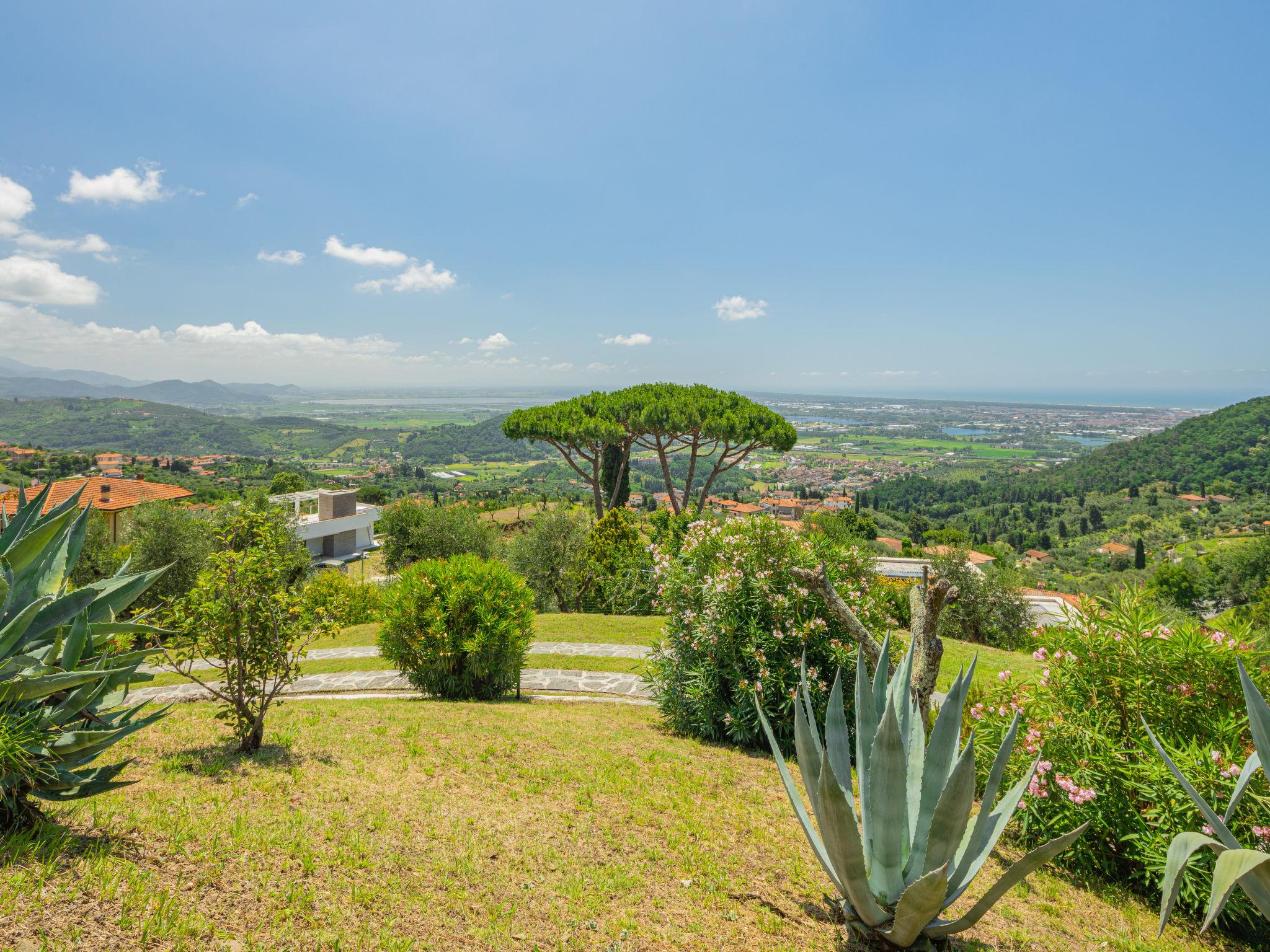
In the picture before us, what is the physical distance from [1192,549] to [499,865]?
6658 cm

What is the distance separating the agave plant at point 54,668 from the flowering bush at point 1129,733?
19.7 ft

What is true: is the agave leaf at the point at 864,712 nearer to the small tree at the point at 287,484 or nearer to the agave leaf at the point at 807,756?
the agave leaf at the point at 807,756

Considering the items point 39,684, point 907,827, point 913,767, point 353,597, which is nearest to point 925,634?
point 913,767

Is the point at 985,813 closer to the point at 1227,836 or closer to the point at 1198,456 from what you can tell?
the point at 1227,836

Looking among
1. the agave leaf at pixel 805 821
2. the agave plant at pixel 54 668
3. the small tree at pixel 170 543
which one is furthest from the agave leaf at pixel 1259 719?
the small tree at pixel 170 543


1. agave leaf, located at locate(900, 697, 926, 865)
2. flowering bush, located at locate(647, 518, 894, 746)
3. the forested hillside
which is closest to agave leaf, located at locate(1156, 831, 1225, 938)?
agave leaf, located at locate(900, 697, 926, 865)

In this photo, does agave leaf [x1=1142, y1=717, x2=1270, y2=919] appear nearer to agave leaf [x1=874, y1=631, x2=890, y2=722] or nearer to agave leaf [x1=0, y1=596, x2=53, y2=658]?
agave leaf [x1=874, y1=631, x2=890, y2=722]

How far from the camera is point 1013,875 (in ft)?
7.61

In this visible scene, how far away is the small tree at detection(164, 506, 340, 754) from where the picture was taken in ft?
16.5

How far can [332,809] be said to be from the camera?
13.7 ft

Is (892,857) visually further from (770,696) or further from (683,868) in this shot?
(770,696)

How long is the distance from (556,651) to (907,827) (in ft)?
38.6

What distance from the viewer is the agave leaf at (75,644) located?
9.95 ft

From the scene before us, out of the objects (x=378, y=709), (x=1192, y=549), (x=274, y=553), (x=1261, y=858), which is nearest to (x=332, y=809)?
(x=274, y=553)
